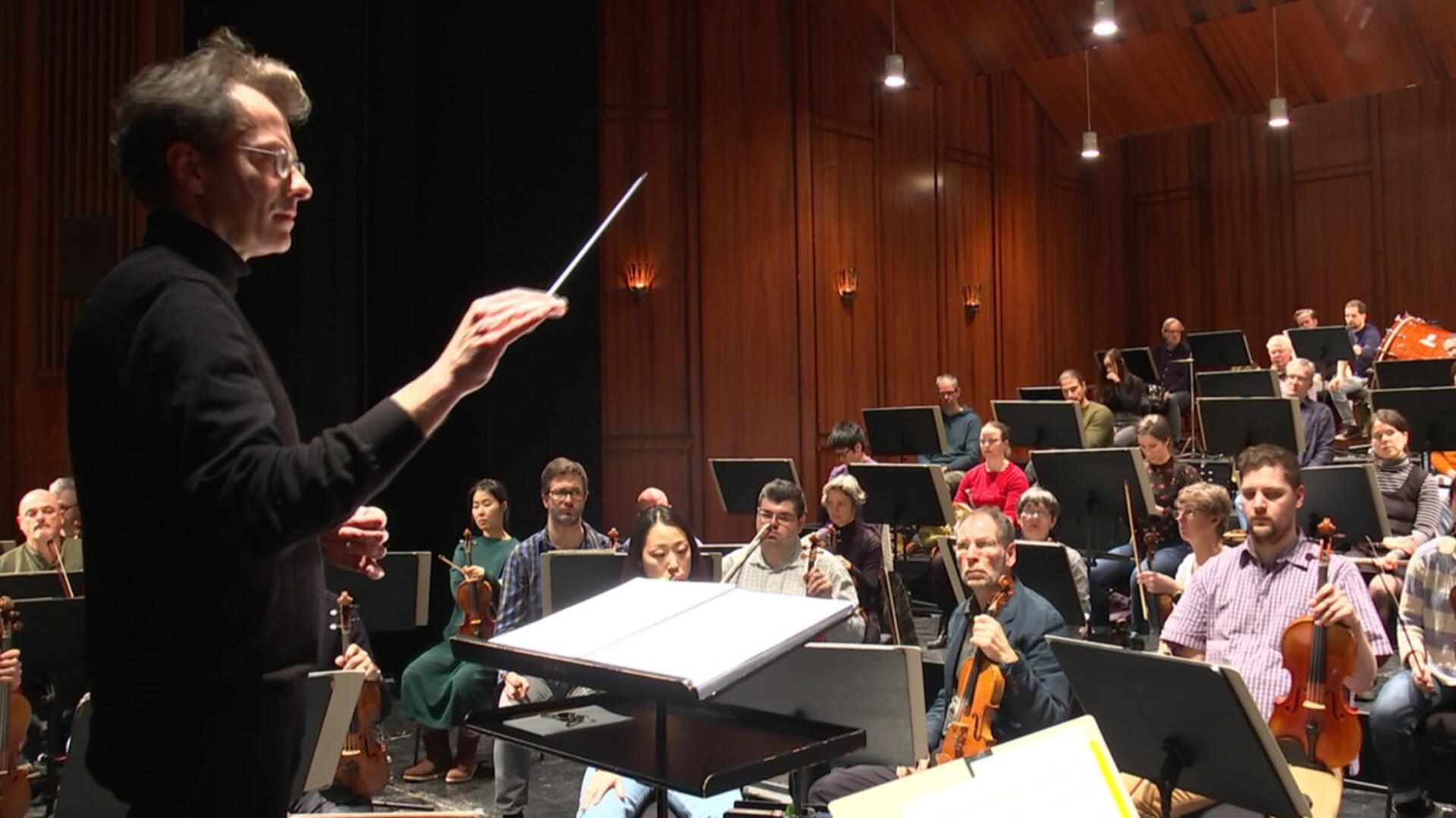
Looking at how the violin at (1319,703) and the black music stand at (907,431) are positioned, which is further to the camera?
the black music stand at (907,431)

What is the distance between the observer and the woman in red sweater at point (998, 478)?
334 inches

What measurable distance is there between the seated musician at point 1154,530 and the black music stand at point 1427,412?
59.1 inches

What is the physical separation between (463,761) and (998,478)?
168 inches

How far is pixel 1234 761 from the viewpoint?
115 inches

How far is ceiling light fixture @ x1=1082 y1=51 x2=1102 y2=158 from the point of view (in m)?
13.4

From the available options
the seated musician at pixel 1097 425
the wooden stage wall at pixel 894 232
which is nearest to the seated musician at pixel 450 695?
the wooden stage wall at pixel 894 232

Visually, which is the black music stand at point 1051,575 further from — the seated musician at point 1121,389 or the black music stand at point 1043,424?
the seated musician at point 1121,389

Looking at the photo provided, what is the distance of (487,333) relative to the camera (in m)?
1.43

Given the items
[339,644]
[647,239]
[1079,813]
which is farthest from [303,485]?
[647,239]

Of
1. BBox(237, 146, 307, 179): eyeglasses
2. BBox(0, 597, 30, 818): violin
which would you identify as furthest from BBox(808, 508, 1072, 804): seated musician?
BBox(0, 597, 30, 818): violin

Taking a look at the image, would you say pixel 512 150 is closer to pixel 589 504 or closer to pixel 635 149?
pixel 635 149

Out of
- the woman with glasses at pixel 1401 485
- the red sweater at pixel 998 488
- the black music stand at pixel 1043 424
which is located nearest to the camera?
the woman with glasses at pixel 1401 485

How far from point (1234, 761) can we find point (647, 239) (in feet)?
26.3

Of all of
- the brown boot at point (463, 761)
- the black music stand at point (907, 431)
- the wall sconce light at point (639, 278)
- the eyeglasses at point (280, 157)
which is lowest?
the brown boot at point (463, 761)
